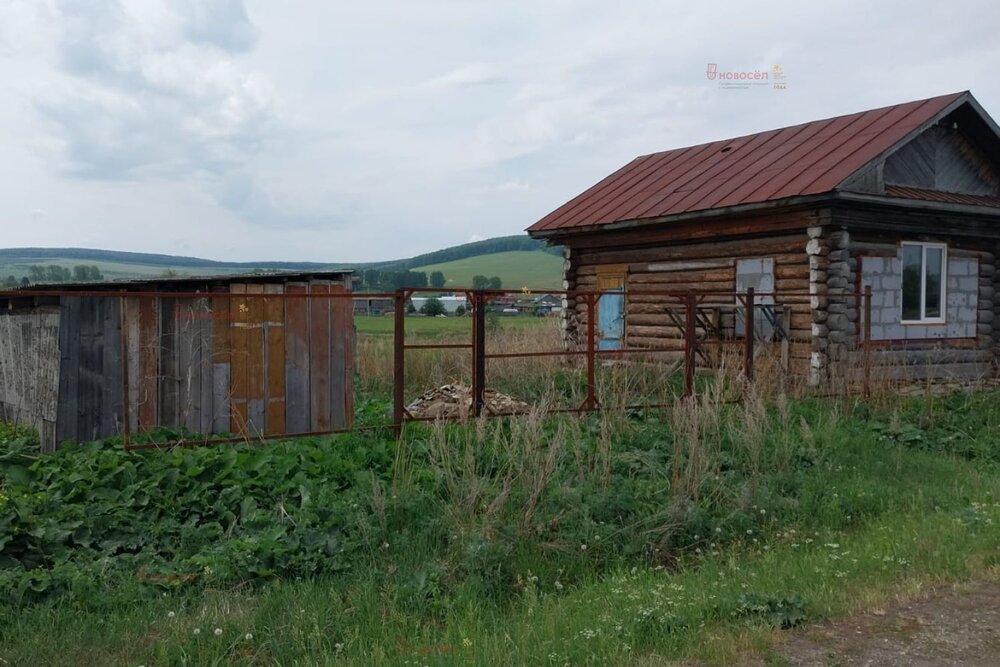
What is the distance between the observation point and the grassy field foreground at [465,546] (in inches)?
186

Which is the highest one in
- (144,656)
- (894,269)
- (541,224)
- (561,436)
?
(541,224)

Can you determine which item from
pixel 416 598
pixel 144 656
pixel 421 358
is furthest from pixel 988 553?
pixel 421 358

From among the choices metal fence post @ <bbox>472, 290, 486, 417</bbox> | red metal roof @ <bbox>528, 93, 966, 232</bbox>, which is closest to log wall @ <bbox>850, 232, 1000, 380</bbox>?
red metal roof @ <bbox>528, 93, 966, 232</bbox>

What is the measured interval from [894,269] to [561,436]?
35.7 ft

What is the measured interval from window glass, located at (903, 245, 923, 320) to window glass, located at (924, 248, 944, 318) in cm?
29

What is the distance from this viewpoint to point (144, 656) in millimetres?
4582

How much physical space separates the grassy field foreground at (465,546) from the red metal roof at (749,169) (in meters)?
6.88

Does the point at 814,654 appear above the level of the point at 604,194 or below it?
below

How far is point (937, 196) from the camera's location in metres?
15.5

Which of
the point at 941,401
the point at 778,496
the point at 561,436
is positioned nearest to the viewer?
the point at 561,436

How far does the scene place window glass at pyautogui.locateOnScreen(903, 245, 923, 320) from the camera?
15.6m

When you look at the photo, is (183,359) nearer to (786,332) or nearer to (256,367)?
(256,367)

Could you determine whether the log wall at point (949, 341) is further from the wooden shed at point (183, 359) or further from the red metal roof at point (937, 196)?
the wooden shed at point (183, 359)

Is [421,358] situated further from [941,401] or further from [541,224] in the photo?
[941,401]
